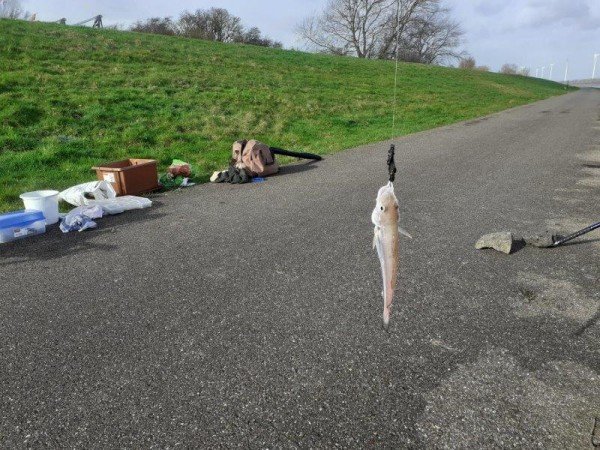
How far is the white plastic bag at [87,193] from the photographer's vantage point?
6.89 m

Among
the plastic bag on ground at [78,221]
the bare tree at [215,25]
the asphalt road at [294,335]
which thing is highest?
the bare tree at [215,25]

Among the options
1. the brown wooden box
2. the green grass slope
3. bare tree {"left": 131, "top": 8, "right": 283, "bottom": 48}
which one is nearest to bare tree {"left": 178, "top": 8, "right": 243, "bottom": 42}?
bare tree {"left": 131, "top": 8, "right": 283, "bottom": 48}

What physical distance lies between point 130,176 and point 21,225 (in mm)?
2165

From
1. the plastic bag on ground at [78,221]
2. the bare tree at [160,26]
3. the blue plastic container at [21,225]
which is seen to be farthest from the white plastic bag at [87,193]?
the bare tree at [160,26]

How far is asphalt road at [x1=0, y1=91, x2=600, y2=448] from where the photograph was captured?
2648 mm

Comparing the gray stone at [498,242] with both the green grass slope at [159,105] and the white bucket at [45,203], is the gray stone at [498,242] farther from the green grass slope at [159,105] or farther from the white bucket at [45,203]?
the green grass slope at [159,105]

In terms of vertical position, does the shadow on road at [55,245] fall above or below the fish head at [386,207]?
below

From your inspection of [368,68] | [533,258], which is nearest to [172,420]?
[533,258]

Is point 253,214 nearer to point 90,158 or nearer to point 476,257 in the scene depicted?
point 476,257

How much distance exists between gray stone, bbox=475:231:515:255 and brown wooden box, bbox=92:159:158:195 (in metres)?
5.45

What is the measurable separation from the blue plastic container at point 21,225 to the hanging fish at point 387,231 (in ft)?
17.3

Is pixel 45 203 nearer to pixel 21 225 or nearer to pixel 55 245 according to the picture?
pixel 21 225

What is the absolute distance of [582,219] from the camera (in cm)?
649

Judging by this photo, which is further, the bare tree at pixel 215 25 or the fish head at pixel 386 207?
the bare tree at pixel 215 25
